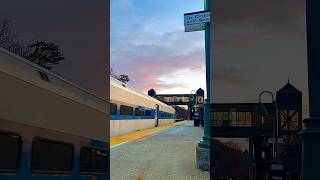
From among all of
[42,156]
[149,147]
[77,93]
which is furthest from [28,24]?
[149,147]

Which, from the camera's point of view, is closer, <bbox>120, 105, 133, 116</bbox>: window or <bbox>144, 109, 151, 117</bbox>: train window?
<bbox>120, 105, 133, 116</bbox>: window

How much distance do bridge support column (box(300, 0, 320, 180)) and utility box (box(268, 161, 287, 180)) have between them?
15.7 ft

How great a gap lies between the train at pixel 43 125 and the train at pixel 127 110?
15.2m

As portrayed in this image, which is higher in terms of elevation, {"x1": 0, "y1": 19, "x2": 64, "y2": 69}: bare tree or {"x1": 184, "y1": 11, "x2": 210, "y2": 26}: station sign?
{"x1": 184, "y1": 11, "x2": 210, "y2": 26}: station sign

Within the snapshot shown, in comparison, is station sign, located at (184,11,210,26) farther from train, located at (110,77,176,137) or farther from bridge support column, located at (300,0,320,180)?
train, located at (110,77,176,137)

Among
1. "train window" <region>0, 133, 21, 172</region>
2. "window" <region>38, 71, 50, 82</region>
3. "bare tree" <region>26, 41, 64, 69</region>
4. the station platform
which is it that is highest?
"bare tree" <region>26, 41, 64, 69</region>

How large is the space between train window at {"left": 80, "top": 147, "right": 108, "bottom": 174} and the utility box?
12.0 feet

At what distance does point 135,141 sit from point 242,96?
45.1ft

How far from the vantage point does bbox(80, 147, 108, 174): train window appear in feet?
24.5

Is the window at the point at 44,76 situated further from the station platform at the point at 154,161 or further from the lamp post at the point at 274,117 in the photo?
the station platform at the point at 154,161

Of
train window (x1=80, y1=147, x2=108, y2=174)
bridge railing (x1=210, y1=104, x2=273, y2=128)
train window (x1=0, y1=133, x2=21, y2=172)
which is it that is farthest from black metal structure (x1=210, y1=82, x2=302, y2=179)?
train window (x1=0, y1=133, x2=21, y2=172)

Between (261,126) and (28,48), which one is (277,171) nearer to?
(261,126)

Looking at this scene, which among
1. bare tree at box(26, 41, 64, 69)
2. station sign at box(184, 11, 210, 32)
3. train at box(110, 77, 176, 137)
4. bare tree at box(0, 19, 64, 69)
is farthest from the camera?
train at box(110, 77, 176, 137)

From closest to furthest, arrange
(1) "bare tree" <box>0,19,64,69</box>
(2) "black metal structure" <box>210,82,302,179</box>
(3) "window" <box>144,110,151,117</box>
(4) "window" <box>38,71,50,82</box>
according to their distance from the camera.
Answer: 1. (4) "window" <box>38,71,50,82</box>
2. (2) "black metal structure" <box>210,82,302,179</box>
3. (1) "bare tree" <box>0,19,64,69</box>
4. (3) "window" <box>144,110,151,117</box>
